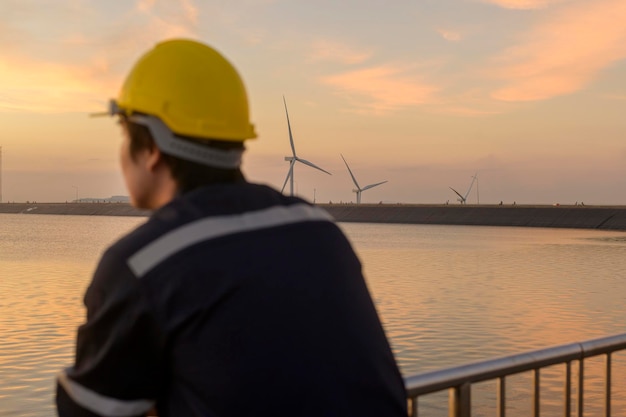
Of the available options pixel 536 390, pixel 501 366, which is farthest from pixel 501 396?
pixel 501 366

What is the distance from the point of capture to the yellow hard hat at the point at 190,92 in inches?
71.9

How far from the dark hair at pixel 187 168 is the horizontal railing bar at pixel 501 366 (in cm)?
122

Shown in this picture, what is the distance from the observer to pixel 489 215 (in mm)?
126938

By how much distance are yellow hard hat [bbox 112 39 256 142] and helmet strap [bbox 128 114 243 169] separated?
2 centimetres

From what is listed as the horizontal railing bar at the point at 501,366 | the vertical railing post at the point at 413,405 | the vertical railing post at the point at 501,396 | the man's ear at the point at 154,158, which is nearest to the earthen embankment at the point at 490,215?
the horizontal railing bar at the point at 501,366

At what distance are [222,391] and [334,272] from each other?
14.4 inches

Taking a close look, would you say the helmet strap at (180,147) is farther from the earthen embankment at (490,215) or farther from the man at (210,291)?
the earthen embankment at (490,215)

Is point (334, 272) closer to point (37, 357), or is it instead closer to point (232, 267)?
point (232, 267)

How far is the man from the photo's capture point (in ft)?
5.49

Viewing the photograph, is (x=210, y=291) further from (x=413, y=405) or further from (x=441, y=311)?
(x=441, y=311)

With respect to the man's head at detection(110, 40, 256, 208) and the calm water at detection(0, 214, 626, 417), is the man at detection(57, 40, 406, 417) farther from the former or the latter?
the calm water at detection(0, 214, 626, 417)

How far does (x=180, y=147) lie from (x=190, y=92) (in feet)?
0.41

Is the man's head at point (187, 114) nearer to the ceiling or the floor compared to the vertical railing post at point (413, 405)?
nearer to the ceiling

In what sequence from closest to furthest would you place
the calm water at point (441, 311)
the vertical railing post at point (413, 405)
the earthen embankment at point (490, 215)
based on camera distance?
1. the vertical railing post at point (413, 405)
2. the calm water at point (441, 311)
3. the earthen embankment at point (490, 215)
